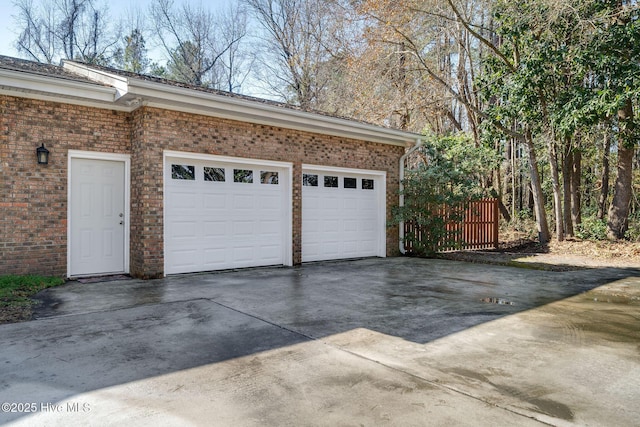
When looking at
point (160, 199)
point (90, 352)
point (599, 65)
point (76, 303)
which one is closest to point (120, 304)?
point (76, 303)

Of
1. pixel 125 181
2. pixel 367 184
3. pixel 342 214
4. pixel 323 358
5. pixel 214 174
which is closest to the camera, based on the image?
pixel 323 358

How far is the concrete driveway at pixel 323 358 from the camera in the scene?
8.14ft

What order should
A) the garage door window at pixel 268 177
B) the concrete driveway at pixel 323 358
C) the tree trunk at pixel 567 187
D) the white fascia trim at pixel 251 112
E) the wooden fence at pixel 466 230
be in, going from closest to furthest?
the concrete driveway at pixel 323 358
the white fascia trim at pixel 251 112
the garage door window at pixel 268 177
the wooden fence at pixel 466 230
the tree trunk at pixel 567 187

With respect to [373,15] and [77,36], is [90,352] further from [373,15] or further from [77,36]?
[77,36]

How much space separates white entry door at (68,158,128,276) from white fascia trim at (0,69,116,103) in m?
1.06

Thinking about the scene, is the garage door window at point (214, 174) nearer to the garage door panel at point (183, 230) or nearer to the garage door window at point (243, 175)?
the garage door window at point (243, 175)

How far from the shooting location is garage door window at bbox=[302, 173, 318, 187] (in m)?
9.37

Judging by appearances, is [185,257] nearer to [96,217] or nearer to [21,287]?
[96,217]

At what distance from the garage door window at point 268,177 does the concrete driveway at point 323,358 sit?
309 cm

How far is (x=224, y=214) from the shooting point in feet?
26.7

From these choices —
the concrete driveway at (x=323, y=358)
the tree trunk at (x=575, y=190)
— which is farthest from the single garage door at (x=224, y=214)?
the tree trunk at (x=575, y=190)

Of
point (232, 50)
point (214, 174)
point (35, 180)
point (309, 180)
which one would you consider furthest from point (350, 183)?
point (232, 50)

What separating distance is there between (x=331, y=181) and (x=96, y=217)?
4.97m

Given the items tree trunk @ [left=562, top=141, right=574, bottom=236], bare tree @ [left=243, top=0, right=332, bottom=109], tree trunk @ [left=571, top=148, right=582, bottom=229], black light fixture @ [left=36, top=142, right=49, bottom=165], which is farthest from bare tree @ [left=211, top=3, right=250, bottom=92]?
black light fixture @ [left=36, top=142, right=49, bottom=165]
